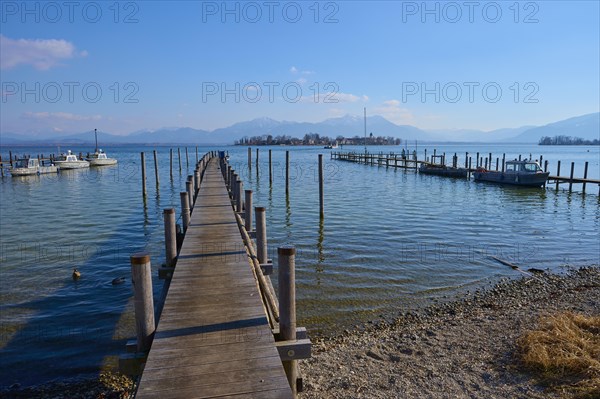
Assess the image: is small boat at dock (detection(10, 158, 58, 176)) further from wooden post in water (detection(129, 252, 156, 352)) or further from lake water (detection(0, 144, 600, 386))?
wooden post in water (detection(129, 252, 156, 352))

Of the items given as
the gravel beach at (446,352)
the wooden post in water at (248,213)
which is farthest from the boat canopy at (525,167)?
the wooden post in water at (248,213)

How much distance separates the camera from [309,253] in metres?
14.8

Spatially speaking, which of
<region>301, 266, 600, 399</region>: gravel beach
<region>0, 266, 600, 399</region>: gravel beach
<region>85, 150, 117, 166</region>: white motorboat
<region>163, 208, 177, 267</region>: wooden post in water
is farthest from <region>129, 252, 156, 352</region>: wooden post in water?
<region>85, 150, 117, 166</region>: white motorboat

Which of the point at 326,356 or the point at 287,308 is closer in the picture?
the point at 287,308

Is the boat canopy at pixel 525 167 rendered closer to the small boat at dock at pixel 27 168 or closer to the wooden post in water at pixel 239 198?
the wooden post in water at pixel 239 198

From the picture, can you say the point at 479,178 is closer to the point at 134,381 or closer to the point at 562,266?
the point at 562,266

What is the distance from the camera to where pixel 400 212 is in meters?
23.7

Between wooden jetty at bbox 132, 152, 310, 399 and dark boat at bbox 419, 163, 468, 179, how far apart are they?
142 feet

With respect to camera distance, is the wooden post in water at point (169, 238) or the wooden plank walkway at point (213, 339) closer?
the wooden plank walkway at point (213, 339)

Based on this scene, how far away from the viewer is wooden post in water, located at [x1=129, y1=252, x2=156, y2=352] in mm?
4906

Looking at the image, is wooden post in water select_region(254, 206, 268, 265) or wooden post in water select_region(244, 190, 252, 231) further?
wooden post in water select_region(244, 190, 252, 231)

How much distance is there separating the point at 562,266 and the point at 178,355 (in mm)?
13416

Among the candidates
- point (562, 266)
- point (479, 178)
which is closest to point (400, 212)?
point (562, 266)

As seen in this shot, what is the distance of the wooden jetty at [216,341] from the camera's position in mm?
3998
